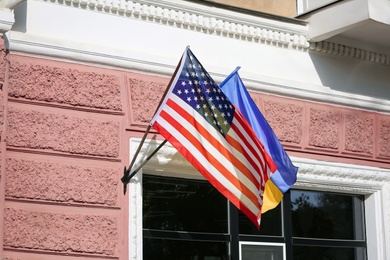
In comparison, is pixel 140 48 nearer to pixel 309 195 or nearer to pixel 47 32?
pixel 47 32

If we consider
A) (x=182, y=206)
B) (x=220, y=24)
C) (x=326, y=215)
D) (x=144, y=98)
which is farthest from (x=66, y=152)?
(x=326, y=215)

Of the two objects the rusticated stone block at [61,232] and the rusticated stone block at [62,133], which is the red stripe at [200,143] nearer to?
the rusticated stone block at [62,133]

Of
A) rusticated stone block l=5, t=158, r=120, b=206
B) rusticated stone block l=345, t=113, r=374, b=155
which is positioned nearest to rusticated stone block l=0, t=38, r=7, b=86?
rusticated stone block l=5, t=158, r=120, b=206

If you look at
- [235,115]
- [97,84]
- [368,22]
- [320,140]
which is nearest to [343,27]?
[368,22]

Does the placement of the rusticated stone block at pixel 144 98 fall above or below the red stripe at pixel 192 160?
above

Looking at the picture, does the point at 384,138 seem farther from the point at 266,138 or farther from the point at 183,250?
the point at 183,250

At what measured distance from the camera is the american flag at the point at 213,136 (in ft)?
27.2

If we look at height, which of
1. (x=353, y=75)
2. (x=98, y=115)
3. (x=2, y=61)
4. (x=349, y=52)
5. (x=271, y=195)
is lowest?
(x=271, y=195)

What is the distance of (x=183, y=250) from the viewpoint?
364 inches

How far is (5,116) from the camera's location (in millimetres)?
8125

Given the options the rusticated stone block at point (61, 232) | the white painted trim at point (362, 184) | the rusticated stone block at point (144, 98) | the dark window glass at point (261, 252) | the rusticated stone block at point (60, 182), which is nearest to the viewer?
the rusticated stone block at point (61, 232)

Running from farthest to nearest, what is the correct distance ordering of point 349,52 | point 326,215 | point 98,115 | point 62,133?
point 349,52 < point 326,215 < point 98,115 < point 62,133

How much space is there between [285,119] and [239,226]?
3.86ft

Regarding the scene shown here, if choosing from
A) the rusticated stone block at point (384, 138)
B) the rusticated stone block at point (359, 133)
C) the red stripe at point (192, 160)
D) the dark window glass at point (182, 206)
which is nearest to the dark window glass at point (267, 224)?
the dark window glass at point (182, 206)
